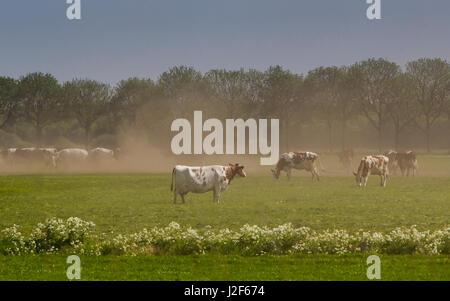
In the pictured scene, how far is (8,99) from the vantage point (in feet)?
363

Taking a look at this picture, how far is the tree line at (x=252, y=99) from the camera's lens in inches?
4104

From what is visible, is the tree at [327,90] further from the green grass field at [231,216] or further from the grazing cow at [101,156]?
the green grass field at [231,216]

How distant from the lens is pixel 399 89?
102375 millimetres

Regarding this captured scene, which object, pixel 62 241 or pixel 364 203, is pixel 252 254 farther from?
pixel 364 203

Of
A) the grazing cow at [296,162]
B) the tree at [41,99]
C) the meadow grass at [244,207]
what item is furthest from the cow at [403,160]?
the tree at [41,99]

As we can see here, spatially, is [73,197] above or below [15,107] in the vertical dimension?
below

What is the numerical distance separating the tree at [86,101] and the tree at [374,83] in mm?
50500

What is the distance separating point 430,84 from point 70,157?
66.1 m

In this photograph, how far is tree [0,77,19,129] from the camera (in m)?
110

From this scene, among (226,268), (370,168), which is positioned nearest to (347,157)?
(370,168)
